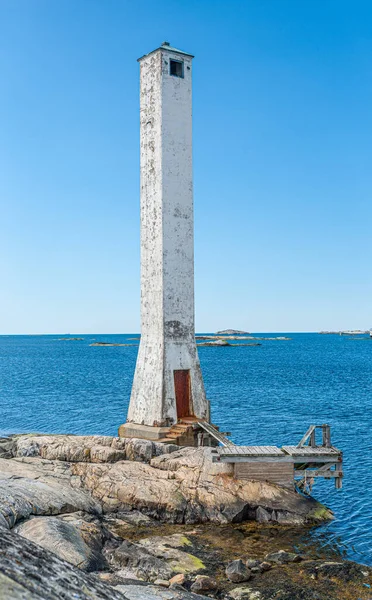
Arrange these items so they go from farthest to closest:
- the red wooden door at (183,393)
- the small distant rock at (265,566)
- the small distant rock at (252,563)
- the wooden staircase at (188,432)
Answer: the red wooden door at (183,393)
the wooden staircase at (188,432)
the small distant rock at (252,563)
the small distant rock at (265,566)

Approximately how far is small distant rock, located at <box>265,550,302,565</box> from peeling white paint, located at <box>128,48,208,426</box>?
29.0ft

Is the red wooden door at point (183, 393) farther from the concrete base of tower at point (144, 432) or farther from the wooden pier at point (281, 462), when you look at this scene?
the wooden pier at point (281, 462)

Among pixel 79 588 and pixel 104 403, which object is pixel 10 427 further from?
pixel 79 588

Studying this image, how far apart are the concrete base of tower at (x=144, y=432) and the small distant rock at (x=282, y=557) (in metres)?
8.34

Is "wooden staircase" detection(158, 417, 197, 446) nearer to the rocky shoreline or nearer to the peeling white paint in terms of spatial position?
the peeling white paint

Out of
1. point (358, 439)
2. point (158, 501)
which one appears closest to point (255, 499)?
point (158, 501)

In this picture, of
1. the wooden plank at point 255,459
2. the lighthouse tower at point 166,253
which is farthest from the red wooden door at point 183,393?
the wooden plank at point 255,459

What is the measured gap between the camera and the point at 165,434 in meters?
21.8

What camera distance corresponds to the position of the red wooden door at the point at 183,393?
23.0 meters

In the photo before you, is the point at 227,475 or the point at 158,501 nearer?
the point at 158,501

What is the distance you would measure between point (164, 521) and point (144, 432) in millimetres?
5798

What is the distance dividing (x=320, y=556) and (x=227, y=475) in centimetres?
431

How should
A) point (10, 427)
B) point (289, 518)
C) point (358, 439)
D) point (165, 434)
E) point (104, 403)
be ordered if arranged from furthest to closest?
point (104, 403) < point (10, 427) < point (358, 439) < point (165, 434) < point (289, 518)

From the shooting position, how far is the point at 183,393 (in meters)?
23.2
